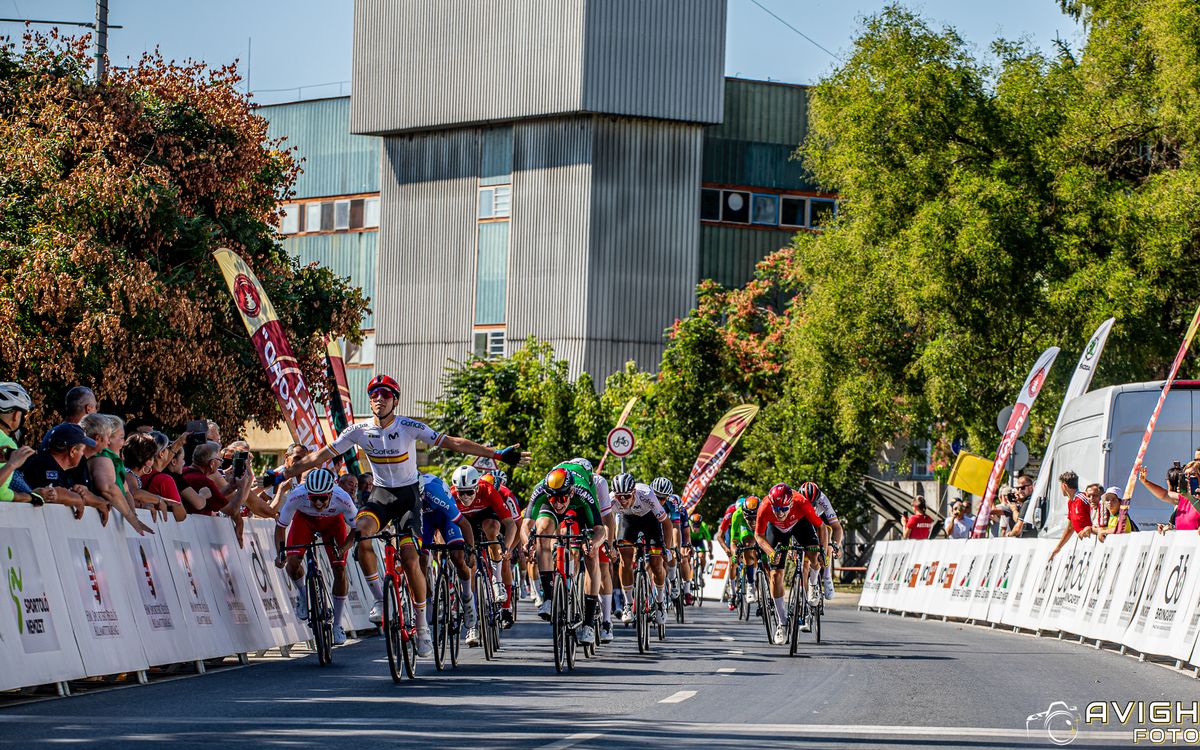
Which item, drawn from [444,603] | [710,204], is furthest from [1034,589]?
[710,204]

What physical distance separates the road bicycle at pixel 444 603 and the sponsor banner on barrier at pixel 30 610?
3.14m

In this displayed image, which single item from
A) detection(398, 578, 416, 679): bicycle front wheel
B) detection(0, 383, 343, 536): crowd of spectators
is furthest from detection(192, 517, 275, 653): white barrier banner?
detection(398, 578, 416, 679): bicycle front wheel

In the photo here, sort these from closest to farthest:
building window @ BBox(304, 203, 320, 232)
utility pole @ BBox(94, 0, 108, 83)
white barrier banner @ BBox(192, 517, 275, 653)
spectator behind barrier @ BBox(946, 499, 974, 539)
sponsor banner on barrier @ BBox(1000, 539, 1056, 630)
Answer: white barrier banner @ BBox(192, 517, 275, 653), sponsor banner on barrier @ BBox(1000, 539, 1056, 630), utility pole @ BBox(94, 0, 108, 83), spectator behind barrier @ BBox(946, 499, 974, 539), building window @ BBox(304, 203, 320, 232)

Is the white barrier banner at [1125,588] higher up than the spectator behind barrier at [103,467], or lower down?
lower down

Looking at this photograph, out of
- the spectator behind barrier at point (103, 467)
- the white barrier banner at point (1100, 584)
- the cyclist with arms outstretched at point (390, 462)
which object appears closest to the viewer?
the spectator behind barrier at point (103, 467)

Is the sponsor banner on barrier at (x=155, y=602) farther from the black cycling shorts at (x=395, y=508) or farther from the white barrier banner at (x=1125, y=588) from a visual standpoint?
the white barrier banner at (x=1125, y=588)

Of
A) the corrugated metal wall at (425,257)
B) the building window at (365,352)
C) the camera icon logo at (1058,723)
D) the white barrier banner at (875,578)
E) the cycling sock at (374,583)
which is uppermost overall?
the corrugated metal wall at (425,257)

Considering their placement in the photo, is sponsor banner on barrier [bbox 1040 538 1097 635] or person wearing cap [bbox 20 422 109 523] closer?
person wearing cap [bbox 20 422 109 523]

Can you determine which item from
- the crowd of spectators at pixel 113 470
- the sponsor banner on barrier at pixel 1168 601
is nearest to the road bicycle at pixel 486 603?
Result: the crowd of spectators at pixel 113 470

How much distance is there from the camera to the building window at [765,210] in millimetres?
60812

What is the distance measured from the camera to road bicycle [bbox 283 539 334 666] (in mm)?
15797

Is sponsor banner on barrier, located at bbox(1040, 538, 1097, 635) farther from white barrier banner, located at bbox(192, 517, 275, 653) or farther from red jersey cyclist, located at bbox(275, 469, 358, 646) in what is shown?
white barrier banner, located at bbox(192, 517, 275, 653)

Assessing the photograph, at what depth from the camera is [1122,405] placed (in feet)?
77.8

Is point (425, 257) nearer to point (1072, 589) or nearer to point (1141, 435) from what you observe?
point (1141, 435)
